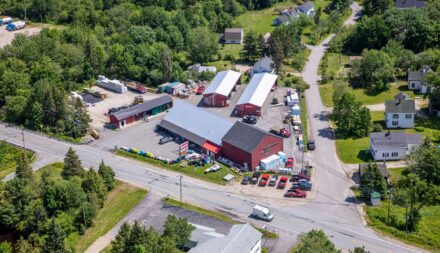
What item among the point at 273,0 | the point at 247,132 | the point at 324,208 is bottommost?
the point at 324,208

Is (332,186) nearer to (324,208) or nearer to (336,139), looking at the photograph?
(324,208)

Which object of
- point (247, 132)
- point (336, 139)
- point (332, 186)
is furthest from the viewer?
point (336, 139)

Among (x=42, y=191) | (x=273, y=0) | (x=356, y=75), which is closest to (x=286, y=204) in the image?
(x=42, y=191)

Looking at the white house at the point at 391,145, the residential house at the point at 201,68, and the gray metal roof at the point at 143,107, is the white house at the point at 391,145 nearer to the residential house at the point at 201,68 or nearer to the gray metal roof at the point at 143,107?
the gray metal roof at the point at 143,107

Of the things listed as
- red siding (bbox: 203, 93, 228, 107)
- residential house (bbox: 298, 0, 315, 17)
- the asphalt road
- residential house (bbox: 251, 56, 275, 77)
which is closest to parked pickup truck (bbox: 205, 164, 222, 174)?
the asphalt road

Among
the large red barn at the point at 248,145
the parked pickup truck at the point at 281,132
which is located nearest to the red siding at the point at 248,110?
the parked pickup truck at the point at 281,132

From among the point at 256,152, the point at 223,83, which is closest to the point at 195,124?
the point at 256,152
